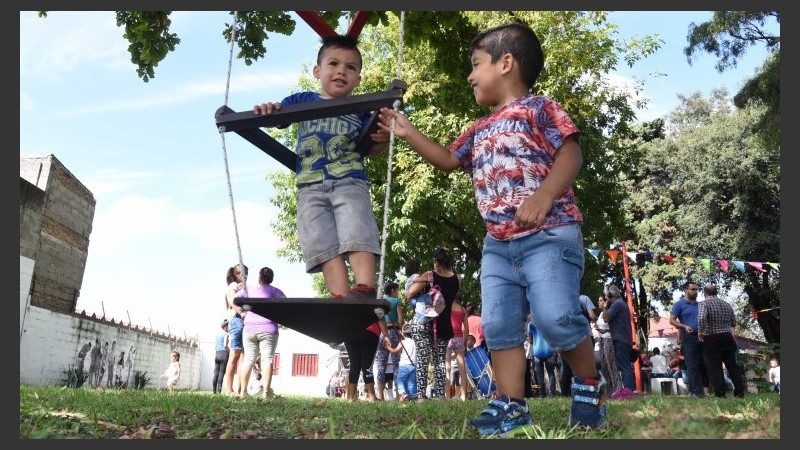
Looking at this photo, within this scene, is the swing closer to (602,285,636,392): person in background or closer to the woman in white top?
(602,285,636,392): person in background

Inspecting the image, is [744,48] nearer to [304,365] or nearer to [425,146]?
[425,146]

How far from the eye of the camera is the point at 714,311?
9758mm

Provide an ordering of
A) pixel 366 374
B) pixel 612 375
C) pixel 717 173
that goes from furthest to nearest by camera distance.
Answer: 1. pixel 717 173
2. pixel 612 375
3. pixel 366 374

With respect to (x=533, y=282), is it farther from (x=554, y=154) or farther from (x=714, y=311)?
(x=714, y=311)

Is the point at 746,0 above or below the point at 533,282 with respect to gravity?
above

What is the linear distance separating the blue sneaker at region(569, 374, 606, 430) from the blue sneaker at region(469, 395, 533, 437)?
27cm

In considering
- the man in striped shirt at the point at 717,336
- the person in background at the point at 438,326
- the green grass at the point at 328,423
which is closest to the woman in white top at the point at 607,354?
the man in striped shirt at the point at 717,336

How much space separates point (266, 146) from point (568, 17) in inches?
707

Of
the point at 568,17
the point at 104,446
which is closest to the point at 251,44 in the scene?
the point at 104,446

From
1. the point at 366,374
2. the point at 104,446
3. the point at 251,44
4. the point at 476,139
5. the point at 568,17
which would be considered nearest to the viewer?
the point at 104,446

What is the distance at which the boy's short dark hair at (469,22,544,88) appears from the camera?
11.8 ft

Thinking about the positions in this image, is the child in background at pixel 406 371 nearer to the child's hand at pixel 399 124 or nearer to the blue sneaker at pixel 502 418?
the child's hand at pixel 399 124

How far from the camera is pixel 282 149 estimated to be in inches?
169

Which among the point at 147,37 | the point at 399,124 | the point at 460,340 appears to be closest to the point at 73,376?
the point at 460,340
